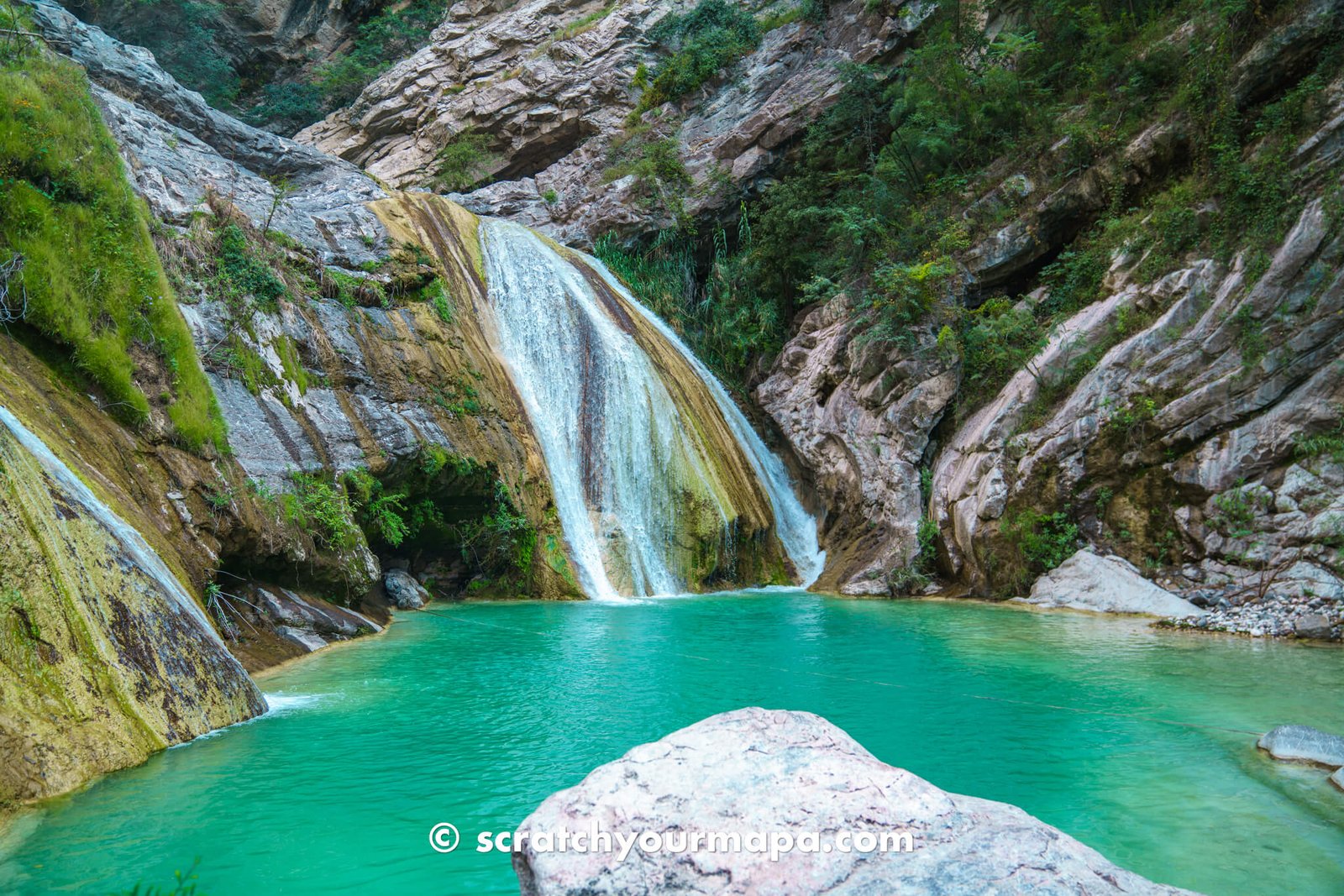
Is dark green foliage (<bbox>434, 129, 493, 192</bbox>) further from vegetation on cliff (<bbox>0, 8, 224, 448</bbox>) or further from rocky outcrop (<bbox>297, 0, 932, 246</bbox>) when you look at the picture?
vegetation on cliff (<bbox>0, 8, 224, 448</bbox>)

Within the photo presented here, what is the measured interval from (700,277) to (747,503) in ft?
32.5

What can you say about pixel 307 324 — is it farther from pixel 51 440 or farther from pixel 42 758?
pixel 42 758

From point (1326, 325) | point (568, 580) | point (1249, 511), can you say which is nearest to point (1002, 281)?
point (1326, 325)

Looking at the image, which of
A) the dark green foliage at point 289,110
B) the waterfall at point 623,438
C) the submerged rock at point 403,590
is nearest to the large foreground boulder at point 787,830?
the submerged rock at point 403,590

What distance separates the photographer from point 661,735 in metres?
5.18

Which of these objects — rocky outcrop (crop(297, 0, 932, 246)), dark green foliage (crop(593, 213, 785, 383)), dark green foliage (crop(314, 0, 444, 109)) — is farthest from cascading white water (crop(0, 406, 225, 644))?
dark green foliage (crop(314, 0, 444, 109))

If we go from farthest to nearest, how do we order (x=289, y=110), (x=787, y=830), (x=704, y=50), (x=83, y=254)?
(x=289, y=110)
(x=704, y=50)
(x=83, y=254)
(x=787, y=830)

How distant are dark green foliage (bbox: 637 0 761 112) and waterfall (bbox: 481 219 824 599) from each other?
393 inches

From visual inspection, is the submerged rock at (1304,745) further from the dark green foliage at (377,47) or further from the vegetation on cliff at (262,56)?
the vegetation on cliff at (262,56)

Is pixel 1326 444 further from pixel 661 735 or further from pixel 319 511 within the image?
pixel 319 511

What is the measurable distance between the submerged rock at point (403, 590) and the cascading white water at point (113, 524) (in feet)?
20.9

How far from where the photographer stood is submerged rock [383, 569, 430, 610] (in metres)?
12.1

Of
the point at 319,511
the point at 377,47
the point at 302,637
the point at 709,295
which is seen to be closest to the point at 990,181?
the point at 709,295

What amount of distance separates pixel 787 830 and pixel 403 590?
434 inches
